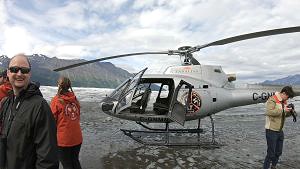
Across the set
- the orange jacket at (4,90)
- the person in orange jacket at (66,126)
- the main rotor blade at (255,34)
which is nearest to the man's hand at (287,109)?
the main rotor blade at (255,34)

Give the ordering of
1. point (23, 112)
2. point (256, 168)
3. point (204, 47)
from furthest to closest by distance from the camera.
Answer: point (204, 47)
point (256, 168)
point (23, 112)

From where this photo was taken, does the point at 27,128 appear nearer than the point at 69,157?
Yes

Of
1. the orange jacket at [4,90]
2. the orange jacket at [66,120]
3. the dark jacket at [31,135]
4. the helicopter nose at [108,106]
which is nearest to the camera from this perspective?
the dark jacket at [31,135]

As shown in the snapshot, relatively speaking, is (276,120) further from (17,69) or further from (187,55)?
(17,69)

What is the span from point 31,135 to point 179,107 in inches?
290

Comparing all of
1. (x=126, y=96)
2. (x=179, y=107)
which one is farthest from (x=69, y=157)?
(x=179, y=107)

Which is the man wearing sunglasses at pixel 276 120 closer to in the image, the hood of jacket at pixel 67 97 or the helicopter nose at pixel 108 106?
the hood of jacket at pixel 67 97

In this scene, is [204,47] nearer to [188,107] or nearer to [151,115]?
[188,107]

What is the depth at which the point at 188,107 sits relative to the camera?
10016 mm

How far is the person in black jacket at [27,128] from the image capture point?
96.6 inches

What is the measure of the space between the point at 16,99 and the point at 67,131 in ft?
8.69

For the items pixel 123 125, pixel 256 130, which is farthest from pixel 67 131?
pixel 256 130

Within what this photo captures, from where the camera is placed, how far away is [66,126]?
5188mm

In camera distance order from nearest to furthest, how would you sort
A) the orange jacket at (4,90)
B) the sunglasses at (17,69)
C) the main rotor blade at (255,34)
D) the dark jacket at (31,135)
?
1. the dark jacket at (31,135)
2. the sunglasses at (17,69)
3. the orange jacket at (4,90)
4. the main rotor blade at (255,34)
